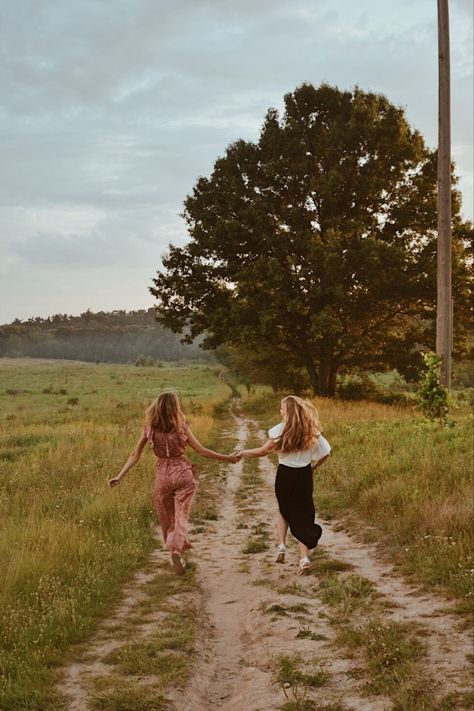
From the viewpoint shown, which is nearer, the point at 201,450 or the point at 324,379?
the point at 201,450

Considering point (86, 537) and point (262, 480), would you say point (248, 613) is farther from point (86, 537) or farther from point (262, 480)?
point (262, 480)

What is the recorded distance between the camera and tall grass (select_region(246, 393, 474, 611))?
7.75m

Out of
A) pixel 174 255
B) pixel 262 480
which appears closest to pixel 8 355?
pixel 174 255

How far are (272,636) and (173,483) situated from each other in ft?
8.45

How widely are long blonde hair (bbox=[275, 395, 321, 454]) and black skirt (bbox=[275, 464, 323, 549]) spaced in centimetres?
34

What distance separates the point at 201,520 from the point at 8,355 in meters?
147

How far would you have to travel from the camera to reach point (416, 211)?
90.9ft

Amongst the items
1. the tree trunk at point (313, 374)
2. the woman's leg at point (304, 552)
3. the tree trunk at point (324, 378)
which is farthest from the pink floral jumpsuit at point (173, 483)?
the tree trunk at point (313, 374)

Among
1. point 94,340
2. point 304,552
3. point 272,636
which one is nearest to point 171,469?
point 304,552

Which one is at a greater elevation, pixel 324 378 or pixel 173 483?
pixel 324 378

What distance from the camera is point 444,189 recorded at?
57.1ft

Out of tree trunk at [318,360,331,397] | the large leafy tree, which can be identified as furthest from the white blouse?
tree trunk at [318,360,331,397]

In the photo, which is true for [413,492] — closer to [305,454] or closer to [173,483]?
[305,454]

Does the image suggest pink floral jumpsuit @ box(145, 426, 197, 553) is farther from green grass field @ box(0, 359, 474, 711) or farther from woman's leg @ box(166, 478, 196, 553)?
green grass field @ box(0, 359, 474, 711)
